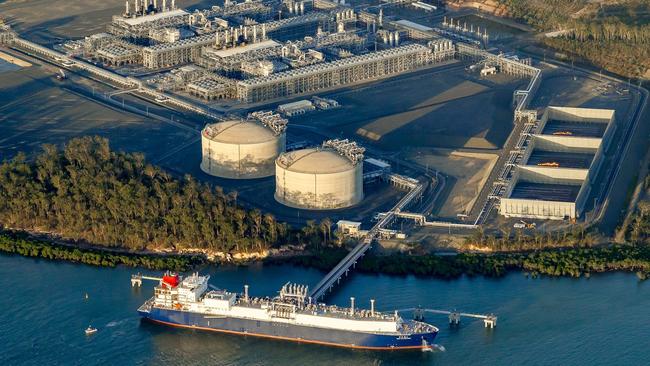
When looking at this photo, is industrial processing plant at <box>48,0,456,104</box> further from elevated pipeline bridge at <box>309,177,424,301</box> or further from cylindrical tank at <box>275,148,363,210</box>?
elevated pipeline bridge at <box>309,177,424,301</box>

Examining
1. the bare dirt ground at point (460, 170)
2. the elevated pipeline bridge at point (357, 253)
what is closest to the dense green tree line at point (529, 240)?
the bare dirt ground at point (460, 170)

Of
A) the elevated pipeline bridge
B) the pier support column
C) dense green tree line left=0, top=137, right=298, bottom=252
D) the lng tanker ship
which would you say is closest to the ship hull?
the lng tanker ship

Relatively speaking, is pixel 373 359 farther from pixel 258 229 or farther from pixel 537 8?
pixel 537 8

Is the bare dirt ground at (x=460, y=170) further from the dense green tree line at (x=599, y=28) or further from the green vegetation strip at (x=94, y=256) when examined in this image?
the dense green tree line at (x=599, y=28)

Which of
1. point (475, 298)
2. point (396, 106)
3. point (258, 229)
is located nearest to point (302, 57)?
point (396, 106)

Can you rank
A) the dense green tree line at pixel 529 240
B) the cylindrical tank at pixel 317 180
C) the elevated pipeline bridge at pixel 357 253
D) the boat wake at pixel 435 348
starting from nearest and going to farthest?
the boat wake at pixel 435 348 → the elevated pipeline bridge at pixel 357 253 → the dense green tree line at pixel 529 240 → the cylindrical tank at pixel 317 180

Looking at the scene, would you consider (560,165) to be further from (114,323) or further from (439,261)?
(114,323)
